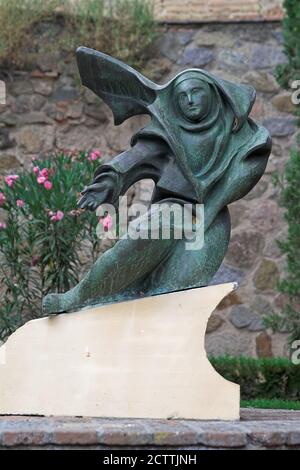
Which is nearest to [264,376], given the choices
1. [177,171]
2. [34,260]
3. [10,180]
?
[34,260]

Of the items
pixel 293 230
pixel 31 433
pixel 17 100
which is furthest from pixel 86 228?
pixel 31 433

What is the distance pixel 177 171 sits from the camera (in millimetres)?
4625

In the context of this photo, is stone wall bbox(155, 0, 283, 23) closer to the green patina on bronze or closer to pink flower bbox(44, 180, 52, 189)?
pink flower bbox(44, 180, 52, 189)

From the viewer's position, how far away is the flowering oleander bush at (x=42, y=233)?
671 centimetres

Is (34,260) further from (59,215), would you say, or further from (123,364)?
(123,364)

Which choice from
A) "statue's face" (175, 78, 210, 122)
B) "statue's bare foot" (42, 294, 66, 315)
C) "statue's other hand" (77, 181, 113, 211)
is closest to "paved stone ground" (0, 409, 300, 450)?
"statue's bare foot" (42, 294, 66, 315)

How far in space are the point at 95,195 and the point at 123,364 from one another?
0.79 m

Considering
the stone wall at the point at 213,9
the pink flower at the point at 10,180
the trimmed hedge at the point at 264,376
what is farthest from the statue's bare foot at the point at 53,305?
the stone wall at the point at 213,9

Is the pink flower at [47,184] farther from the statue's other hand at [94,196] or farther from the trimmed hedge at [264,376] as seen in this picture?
the statue's other hand at [94,196]

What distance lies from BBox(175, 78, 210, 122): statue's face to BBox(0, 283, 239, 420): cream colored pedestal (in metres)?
0.82

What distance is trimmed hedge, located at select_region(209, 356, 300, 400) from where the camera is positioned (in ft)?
22.3

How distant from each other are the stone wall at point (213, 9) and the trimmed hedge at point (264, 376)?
3306 mm

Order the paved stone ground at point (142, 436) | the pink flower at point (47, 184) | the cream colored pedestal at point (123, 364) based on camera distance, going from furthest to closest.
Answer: the pink flower at point (47, 184) < the cream colored pedestal at point (123, 364) < the paved stone ground at point (142, 436)
